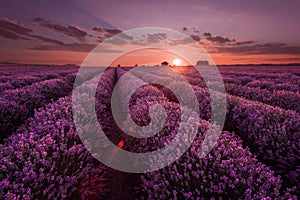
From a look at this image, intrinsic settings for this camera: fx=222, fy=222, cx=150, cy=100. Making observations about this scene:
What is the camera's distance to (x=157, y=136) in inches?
193

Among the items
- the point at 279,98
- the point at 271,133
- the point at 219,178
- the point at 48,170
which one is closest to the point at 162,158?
the point at 219,178

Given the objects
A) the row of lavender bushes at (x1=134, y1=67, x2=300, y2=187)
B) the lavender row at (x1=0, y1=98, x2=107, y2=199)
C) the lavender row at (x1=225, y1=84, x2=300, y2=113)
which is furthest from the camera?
the lavender row at (x1=225, y1=84, x2=300, y2=113)

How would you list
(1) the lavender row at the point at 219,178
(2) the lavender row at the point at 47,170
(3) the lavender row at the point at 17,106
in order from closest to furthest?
1. (1) the lavender row at the point at 219,178
2. (2) the lavender row at the point at 47,170
3. (3) the lavender row at the point at 17,106

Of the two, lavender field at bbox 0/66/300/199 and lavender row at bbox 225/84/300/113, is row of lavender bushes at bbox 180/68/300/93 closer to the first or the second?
lavender row at bbox 225/84/300/113

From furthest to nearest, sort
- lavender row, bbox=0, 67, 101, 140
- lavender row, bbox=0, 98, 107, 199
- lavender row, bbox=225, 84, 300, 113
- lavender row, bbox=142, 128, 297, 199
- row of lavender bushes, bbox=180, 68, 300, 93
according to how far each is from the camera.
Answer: row of lavender bushes, bbox=180, 68, 300, 93
lavender row, bbox=225, 84, 300, 113
lavender row, bbox=0, 67, 101, 140
lavender row, bbox=0, 98, 107, 199
lavender row, bbox=142, 128, 297, 199

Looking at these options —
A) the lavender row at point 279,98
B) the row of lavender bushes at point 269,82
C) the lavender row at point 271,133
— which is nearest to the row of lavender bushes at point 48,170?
the lavender row at point 271,133

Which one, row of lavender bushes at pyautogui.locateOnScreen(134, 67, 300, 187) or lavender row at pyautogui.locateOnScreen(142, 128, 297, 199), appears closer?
lavender row at pyautogui.locateOnScreen(142, 128, 297, 199)

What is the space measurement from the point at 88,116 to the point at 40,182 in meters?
3.13

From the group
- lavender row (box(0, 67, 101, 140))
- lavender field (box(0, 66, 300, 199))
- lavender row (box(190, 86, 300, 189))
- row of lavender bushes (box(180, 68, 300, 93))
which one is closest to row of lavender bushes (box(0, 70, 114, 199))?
lavender field (box(0, 66, 300, 199))

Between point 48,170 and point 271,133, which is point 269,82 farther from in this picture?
point 48,170

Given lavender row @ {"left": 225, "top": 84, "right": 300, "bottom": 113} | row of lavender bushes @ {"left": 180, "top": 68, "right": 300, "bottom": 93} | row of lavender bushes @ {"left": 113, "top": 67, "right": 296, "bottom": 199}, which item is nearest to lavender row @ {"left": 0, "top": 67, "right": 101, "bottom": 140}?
row of lavender bushes @ {"left": 113, "top": 67, "right": 296, "bottom": 199}

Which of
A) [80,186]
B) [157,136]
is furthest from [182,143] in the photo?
[80,186]

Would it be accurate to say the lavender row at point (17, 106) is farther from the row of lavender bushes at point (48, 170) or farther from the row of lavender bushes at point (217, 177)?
the row of lavender bushes at point (217, 177)

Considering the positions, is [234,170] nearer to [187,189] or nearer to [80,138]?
[187,189]
